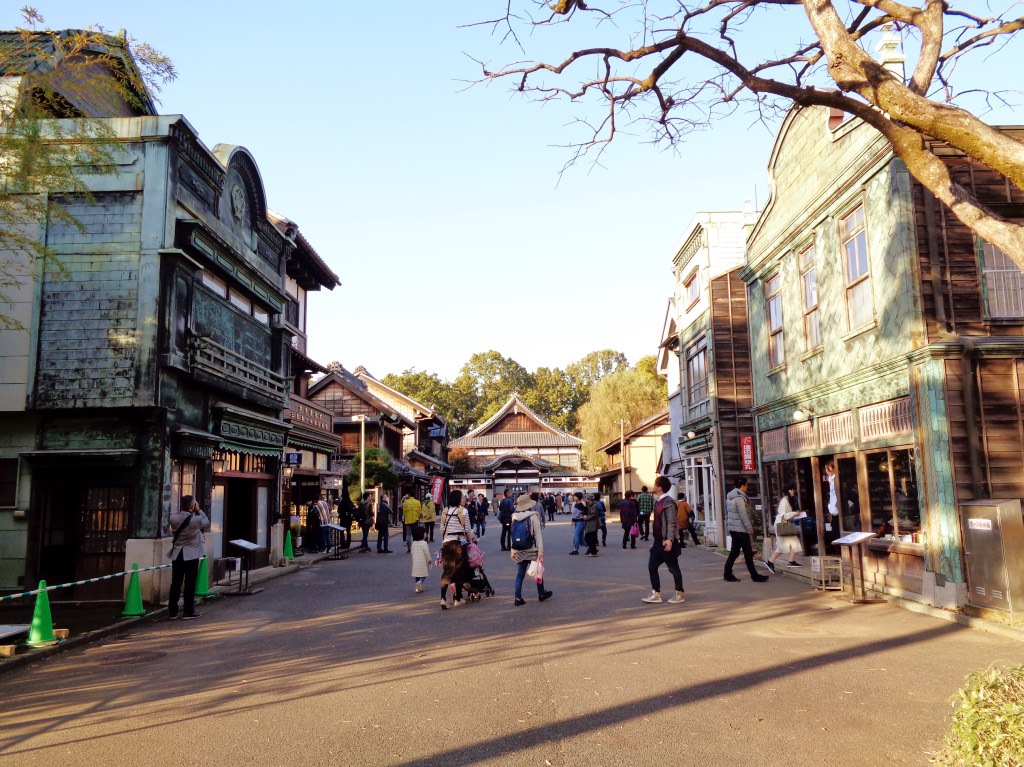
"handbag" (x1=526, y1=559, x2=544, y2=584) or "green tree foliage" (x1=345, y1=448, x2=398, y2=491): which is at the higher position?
"green tree foliage" (x1=345, y1=448, x2=398, y2=491)

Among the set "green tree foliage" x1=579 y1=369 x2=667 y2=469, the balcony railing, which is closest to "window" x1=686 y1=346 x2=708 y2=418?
the balcony railing

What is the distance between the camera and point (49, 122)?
12.7m

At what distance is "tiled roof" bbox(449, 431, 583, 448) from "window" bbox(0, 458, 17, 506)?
5677 cm

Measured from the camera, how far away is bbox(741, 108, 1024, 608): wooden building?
10820mm

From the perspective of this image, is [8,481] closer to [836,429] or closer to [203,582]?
[203,582]

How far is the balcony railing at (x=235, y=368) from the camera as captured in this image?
47.8ft

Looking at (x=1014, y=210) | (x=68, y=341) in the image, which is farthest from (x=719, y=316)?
(x=68, y=341)

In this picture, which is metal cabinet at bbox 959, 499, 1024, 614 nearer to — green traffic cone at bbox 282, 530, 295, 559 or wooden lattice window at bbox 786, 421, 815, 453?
wooden lattice window at bbox 786, 421, 815, 453

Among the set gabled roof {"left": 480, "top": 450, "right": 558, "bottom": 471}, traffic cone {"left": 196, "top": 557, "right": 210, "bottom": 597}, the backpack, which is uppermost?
gabled roof {"left": 480, "top": 450, "right": 558, "bottom": 471}

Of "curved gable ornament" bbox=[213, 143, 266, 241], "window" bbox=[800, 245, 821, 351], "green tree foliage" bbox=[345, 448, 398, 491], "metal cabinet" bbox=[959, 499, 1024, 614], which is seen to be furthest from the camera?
"green tree foliage" bbox=[345, 448, 398, 491]

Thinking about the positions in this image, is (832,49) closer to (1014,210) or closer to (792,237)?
(1014,210)

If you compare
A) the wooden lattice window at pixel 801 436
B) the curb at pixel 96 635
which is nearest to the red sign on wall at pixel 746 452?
the wooden lattice window at pixel 801 436

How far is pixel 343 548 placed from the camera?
80.1 feet

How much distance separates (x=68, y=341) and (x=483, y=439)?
5739 cm
